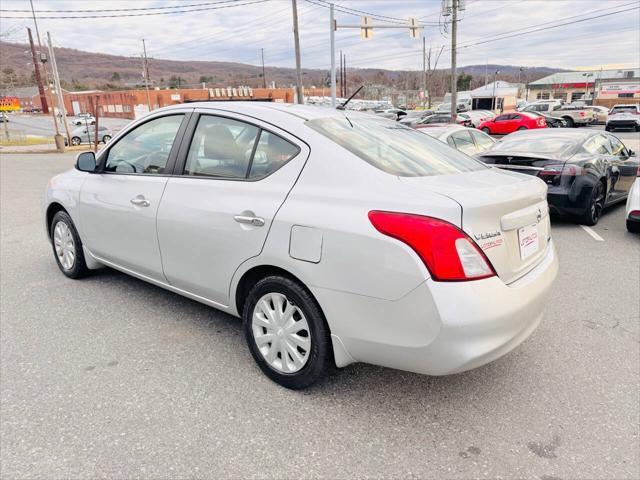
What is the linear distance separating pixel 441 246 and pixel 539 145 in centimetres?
588

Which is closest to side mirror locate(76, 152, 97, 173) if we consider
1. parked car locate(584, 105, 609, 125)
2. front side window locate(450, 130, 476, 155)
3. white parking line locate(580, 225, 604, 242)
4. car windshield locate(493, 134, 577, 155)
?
car windshield locate(493, 134, 577, 155)

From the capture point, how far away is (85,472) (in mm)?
2145

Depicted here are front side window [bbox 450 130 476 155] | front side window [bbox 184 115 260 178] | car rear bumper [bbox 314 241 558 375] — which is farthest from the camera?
front side window [bbox 450 130 476 155]

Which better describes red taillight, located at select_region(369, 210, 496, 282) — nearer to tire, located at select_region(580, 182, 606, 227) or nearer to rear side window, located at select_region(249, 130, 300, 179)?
rear side window, located at select_region(249, 130, 300, 179)

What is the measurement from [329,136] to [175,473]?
1.86m

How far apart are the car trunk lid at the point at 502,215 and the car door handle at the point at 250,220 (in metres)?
0.82

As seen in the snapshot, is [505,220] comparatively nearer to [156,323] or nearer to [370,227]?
[370,227]

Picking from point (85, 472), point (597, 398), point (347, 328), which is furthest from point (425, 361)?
point (85, 472)

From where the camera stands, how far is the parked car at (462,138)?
8773 mm

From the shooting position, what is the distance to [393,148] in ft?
9.35

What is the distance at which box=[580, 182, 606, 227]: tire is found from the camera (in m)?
6.56

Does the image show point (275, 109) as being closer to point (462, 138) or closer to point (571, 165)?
point (571, 165)

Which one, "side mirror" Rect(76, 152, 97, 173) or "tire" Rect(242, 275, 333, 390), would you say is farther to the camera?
"side mirror" Rect(76, 152, 97, 173)

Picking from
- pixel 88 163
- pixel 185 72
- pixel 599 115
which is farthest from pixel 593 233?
pixel 185 72
